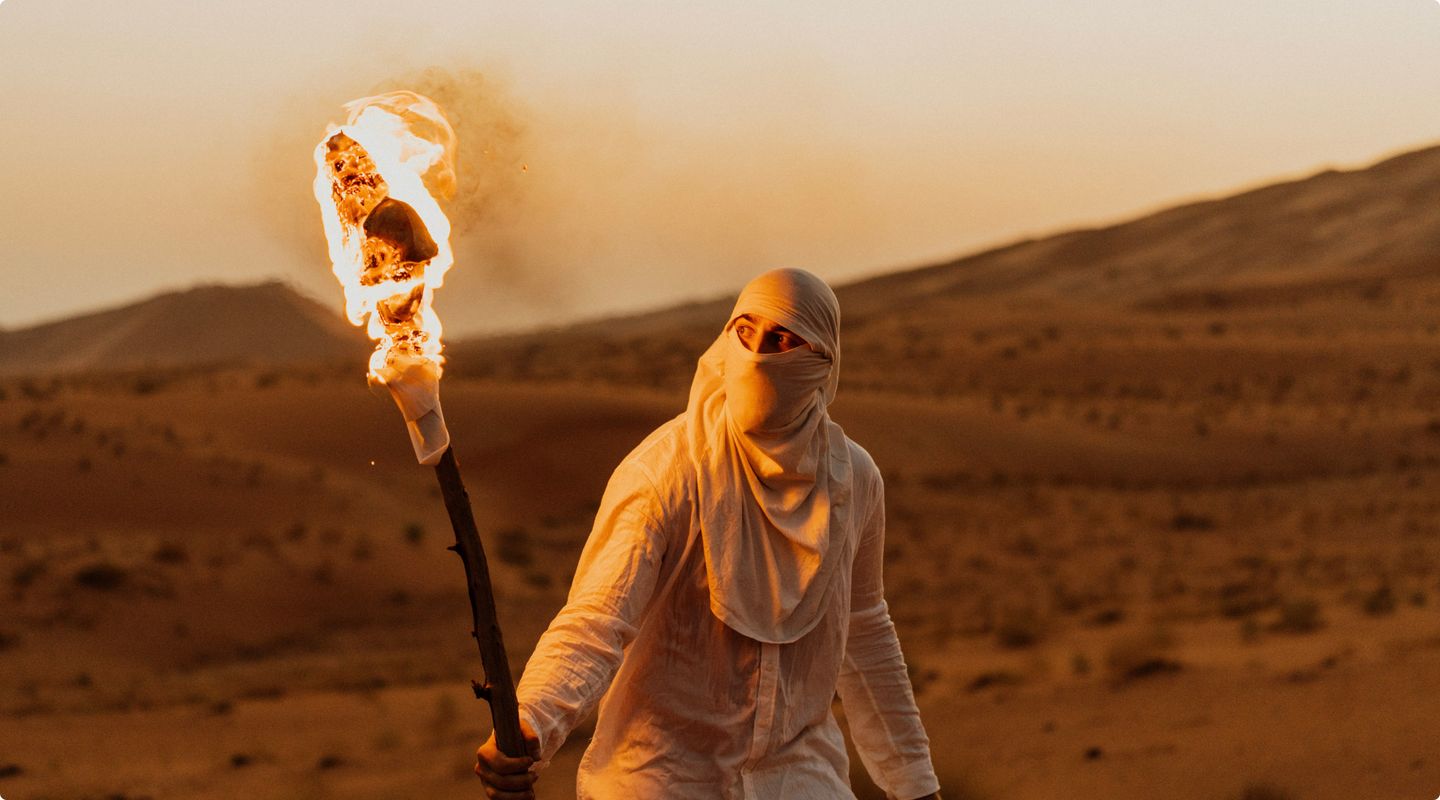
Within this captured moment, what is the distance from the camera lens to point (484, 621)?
355 cm

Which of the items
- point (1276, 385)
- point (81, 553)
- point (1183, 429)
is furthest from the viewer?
point (1276, 385)

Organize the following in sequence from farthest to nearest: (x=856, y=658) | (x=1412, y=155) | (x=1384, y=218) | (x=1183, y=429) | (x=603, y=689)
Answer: (x=1412, y=155), (x=1384, y=218), (x=1183, y=429), (x=856, y=658), (x=603, y=689)

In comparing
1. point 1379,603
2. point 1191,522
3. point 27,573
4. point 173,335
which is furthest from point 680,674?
point 173,335

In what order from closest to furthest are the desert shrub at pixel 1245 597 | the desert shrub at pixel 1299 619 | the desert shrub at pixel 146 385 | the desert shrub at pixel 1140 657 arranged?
the desert shrub at pixel 1140 657 < the desert shrub at pixel 1299 619 < the desert shrub at pixel 1245 597 < the desert shrub at pixel 146 385

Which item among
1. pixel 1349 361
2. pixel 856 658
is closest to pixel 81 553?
pixel 856 658

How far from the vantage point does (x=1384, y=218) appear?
4304 inches

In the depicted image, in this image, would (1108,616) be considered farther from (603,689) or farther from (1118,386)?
(1118,386)

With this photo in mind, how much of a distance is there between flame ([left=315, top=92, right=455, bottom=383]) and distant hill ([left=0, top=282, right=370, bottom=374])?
69657mm

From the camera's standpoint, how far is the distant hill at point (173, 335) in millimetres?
80750

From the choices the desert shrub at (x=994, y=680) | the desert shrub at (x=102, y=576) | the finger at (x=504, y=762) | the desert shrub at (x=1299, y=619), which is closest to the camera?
the finger at (x=504, y=762)

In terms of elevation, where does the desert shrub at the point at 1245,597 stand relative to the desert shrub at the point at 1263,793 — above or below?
below

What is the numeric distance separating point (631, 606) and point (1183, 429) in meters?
41.9

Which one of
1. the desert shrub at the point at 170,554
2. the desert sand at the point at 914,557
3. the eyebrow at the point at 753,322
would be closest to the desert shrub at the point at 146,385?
the desert sand at the point at 914,557

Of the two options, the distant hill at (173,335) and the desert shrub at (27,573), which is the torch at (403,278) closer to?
the desert shrub at (27,573)
